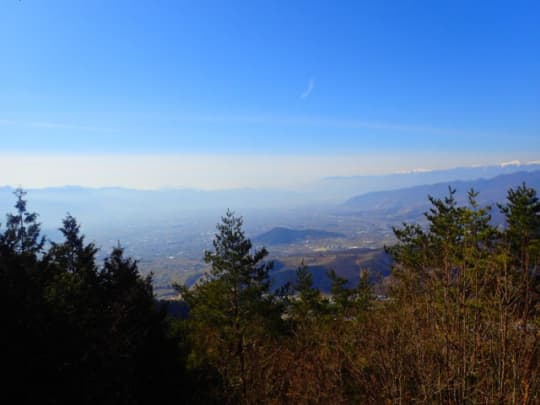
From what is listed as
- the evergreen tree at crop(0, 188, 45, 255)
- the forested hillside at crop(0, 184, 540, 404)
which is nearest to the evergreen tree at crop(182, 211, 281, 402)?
the forested hillside at crop(0, 184, 540, 404)

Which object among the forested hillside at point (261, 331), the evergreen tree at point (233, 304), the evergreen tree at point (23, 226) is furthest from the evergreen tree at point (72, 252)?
the evergreen tree at point (233, 304)

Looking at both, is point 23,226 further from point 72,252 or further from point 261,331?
point 261,331

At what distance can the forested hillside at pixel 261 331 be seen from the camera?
410cm

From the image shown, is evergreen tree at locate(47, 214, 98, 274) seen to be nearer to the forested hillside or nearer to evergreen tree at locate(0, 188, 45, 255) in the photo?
the forested hillside

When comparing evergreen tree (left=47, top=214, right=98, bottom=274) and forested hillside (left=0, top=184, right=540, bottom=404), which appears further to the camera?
evergreen tree (left=47, top=214, right=98, bottom=274)

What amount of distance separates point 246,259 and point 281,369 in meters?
5.39

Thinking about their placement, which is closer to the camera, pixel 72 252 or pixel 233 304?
pixel 72 252

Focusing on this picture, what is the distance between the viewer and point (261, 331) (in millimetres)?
13469

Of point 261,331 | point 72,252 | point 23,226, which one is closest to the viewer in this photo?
point 72,252

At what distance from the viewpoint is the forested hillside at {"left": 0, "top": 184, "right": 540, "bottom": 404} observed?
4.10m

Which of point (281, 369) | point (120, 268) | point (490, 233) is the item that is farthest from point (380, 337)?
point (490, 233)

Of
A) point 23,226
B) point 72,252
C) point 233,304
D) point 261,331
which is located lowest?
point 261,331

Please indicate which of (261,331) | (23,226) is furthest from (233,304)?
(23,226)

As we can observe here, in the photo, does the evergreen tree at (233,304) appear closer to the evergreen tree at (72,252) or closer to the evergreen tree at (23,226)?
the evergreen tree at (72,252)
